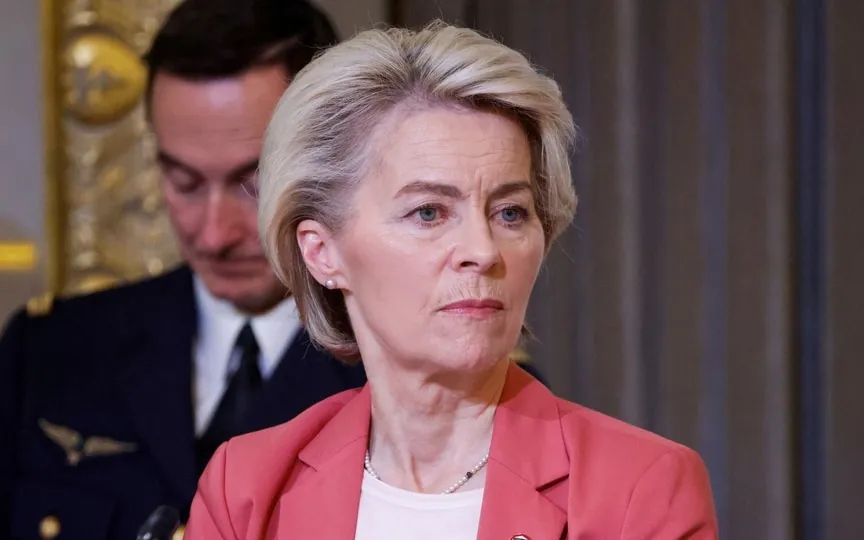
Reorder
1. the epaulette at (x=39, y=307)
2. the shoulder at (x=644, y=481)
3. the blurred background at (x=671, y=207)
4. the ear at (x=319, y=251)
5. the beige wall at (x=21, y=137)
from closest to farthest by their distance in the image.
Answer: the shoulder at (x=644, y=481), the ear at (x=319, y=251), the blurred background at (x=671, y=207), the epaulette at (x=39, y=307), the beige wall at (x=21, y=137)

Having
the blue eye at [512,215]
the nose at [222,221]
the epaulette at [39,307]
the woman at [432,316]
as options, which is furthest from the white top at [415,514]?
the epaulette at [39,307]

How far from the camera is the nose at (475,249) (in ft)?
2.80

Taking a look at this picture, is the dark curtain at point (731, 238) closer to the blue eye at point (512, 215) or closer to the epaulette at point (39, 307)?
the blue eye at point (512, 215)

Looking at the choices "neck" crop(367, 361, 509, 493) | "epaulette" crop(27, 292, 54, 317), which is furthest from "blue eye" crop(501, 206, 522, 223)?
"epaulette" crop(27, 292, 54, 317)

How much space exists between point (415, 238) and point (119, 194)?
1004 mm

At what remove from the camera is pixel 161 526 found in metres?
1.14

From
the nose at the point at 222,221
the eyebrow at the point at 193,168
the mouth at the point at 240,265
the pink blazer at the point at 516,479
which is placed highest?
the eyebrow at the point at 193,168

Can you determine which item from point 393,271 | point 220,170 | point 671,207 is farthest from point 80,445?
point 671,207

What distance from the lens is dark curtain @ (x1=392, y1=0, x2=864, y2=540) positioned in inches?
47.8

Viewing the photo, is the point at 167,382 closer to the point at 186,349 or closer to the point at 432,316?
the point at 186,349

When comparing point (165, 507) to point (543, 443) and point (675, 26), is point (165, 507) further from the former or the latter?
point (675, 26)

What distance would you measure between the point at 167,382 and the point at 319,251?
0.47 meters

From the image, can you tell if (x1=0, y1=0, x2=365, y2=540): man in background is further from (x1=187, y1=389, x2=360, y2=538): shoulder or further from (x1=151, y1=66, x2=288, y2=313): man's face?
(x1=187, y1=389, x2=360, y2=538): shoulder

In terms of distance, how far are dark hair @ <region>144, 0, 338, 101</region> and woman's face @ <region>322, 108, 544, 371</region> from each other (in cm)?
40
